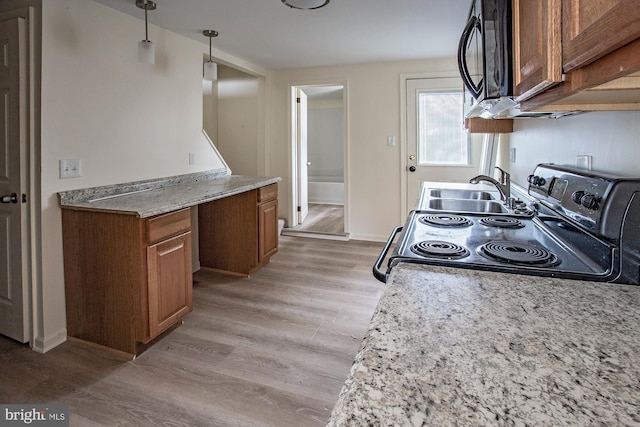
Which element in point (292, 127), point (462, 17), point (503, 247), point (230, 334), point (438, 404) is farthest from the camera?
point (292, 127)

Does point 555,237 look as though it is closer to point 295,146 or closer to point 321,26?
point 321,26

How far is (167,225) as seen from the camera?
2.23 m

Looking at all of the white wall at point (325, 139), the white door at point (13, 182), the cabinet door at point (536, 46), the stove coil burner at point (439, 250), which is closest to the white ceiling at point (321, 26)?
the white door at point (13, 182)

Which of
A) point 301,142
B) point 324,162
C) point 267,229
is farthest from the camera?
point 324,162

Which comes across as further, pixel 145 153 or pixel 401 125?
pixel 401 125

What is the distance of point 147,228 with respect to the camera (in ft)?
6.78

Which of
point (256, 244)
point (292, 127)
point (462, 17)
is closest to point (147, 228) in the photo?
point (256, 244)

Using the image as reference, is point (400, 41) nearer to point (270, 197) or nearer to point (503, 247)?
point (270, 197)

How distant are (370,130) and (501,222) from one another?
318 cm

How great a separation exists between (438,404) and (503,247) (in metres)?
0.83

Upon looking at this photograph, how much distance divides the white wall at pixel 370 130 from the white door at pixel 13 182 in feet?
9.98

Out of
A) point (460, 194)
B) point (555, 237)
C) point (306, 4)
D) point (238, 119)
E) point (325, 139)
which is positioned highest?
point (306, 4)

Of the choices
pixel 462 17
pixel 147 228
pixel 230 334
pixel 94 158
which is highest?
pixel 462 17
